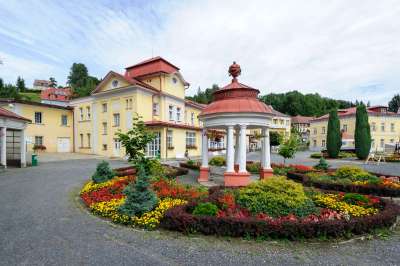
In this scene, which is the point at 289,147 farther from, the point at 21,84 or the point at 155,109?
the point at 21,84

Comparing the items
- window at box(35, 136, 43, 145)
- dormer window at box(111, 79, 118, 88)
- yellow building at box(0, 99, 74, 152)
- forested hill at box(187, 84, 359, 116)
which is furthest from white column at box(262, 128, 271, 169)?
forested hill at box(187, 84, 359, 116)

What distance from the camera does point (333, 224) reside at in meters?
5.51

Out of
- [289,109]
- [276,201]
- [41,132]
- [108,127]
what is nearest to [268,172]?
[276,201]

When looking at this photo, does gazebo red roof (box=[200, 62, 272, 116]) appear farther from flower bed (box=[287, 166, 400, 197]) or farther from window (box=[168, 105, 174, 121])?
window (box=[168, 105, 174, 121])

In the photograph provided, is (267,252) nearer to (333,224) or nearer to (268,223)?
(268,223)

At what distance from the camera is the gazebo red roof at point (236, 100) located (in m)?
11.0

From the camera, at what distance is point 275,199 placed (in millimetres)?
6551

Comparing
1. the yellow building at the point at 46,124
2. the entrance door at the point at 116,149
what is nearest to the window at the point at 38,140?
the yellow building at the point at 46,124

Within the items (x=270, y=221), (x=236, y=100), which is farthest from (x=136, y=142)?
(x=270, y=221)

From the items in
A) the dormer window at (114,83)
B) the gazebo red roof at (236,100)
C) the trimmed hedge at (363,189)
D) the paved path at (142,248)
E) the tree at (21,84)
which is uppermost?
the tree at (21,84)

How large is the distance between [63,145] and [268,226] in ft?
120

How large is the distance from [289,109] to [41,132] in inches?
3333

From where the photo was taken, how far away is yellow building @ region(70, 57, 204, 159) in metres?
28.1

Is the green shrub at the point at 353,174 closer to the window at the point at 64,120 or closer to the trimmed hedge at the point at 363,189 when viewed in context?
the trimmed hedge at the point at 363,189
